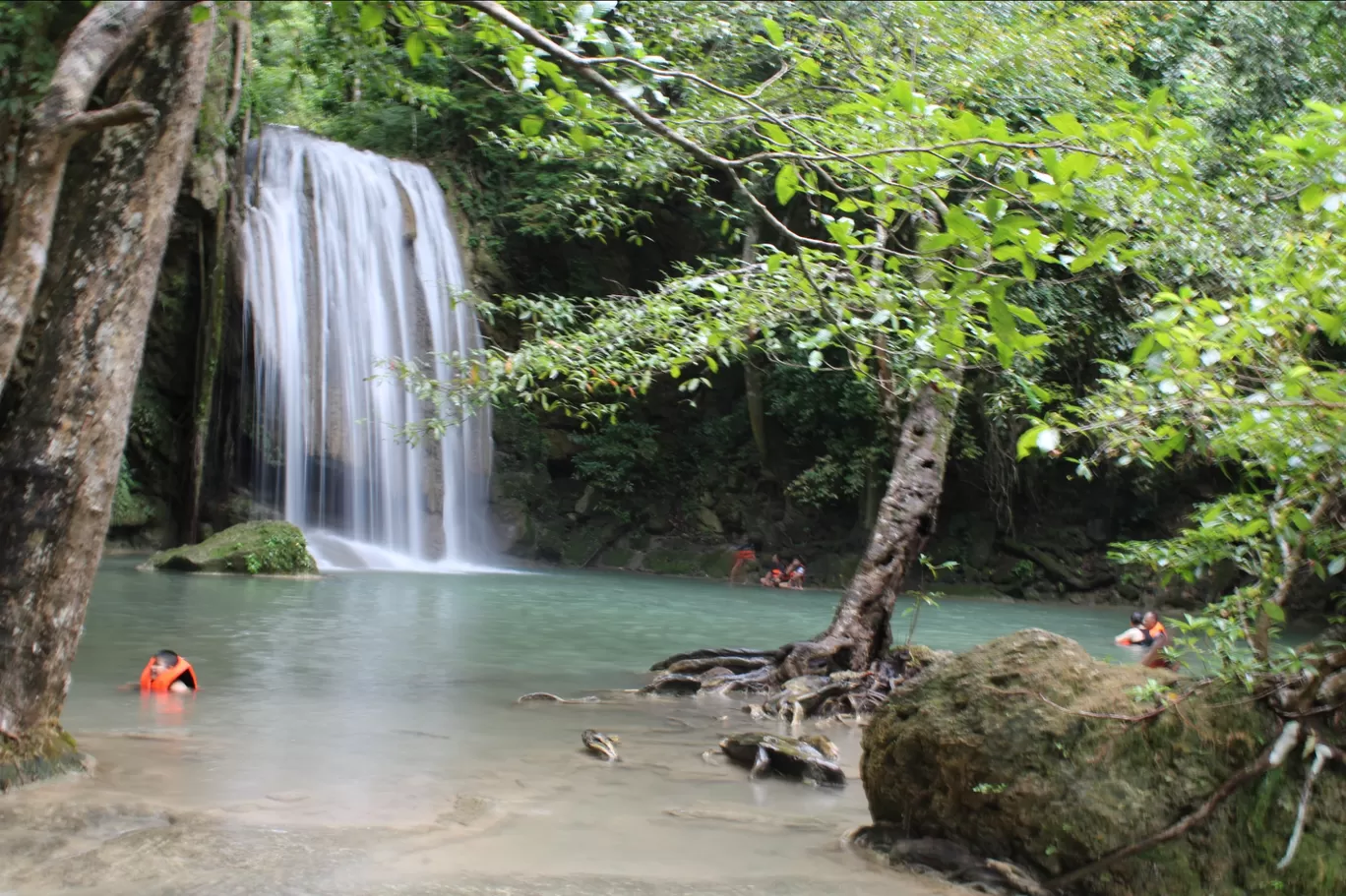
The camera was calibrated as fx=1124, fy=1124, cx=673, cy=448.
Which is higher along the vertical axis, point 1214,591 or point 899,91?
point 899,91

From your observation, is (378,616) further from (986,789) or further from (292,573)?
(986,789)

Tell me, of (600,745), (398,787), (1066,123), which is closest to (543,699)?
(600,745)

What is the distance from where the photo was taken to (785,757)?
5879 mm

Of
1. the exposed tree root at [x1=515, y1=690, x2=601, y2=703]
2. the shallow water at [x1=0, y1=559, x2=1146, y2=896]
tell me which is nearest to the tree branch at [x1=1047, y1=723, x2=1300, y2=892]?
the shallow water at [x1=0, y1=559, x2=1146, y2=896]

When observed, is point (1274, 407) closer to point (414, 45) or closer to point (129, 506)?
point (414, 45)

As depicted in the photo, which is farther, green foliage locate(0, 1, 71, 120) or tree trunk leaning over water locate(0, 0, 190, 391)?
green foliage locate(0, 1, 71, 120)

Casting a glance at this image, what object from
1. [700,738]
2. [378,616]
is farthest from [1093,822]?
[378,616]

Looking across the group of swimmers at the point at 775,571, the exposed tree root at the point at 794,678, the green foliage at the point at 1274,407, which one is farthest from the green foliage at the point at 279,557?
the green foliage at the point at 1274,407

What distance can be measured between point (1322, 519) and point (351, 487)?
1955cm

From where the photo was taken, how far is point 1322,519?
403 cm

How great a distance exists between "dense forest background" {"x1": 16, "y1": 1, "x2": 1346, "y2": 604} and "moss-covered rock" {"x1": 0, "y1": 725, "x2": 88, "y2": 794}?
10.3 metres

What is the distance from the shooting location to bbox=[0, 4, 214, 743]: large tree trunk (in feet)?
15.0

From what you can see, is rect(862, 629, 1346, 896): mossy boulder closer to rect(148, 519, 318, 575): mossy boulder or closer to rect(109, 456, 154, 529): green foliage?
rect(148, 519, 318, 575): mossy boulder

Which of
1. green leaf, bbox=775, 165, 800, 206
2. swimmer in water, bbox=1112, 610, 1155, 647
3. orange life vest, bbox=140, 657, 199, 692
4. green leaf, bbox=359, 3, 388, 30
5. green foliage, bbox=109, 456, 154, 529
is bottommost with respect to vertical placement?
swimmer in water, bbox=1112, 610, 1155, 647
